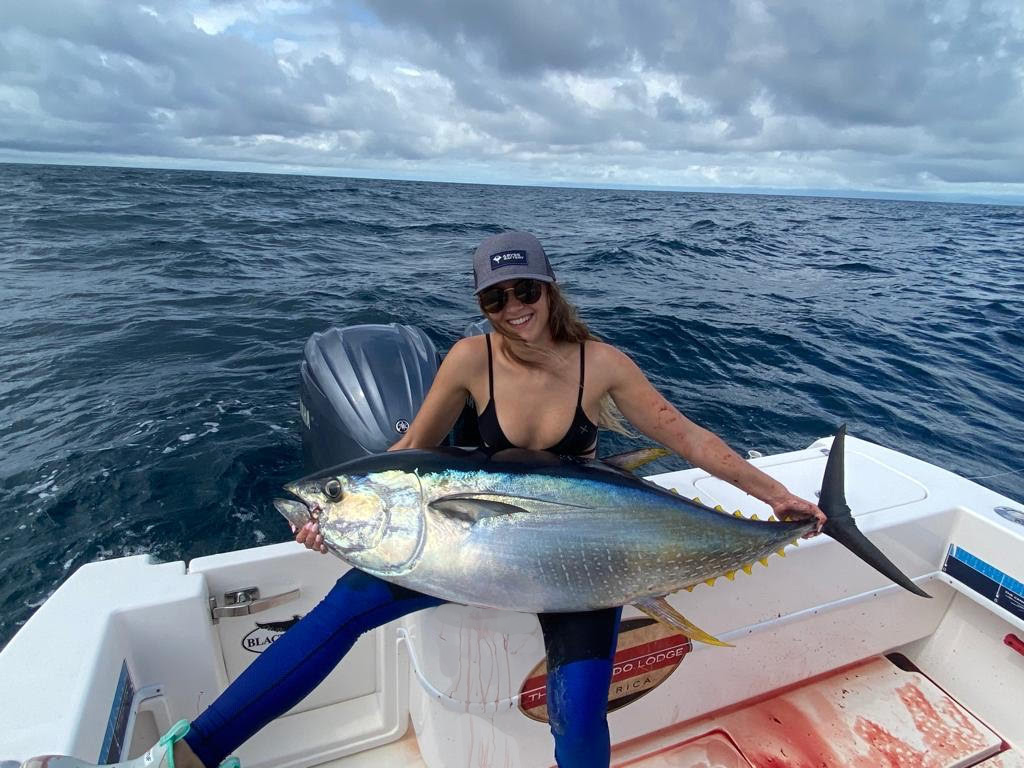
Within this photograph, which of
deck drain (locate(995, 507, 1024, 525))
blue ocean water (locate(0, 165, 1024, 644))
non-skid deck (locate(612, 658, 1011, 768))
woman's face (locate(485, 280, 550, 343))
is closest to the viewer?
woman's face (locate(485, 280, 550, 343))

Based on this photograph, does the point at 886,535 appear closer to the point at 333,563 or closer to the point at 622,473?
the point at 622,473

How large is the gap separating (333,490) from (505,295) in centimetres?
97

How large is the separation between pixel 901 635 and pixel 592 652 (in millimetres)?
2187

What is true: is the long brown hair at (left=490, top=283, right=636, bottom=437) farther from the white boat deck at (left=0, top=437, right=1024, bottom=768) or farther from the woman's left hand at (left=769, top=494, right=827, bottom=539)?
the white boat deck at (left=0, top=437, right=1024, bottom=768)

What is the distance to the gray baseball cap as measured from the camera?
89.4 inches

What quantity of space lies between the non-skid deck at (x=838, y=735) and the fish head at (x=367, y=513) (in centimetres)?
167

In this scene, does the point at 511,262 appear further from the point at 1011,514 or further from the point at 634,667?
the point at 1011,514

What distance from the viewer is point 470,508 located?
2.01m

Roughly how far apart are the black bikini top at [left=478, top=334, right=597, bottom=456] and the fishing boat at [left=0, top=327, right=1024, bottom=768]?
68cm

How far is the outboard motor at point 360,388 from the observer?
3457 millimetres

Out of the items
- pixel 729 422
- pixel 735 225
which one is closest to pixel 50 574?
pixel 729 422

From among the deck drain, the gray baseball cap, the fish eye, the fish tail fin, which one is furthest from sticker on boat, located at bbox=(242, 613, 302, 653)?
the deck drain

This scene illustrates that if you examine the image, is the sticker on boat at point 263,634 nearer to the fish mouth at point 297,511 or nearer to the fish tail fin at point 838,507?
the fish mouth at point 297,511

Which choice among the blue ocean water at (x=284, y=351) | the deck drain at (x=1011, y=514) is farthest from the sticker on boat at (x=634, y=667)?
the blue ocean water at (x=284, y=351)
